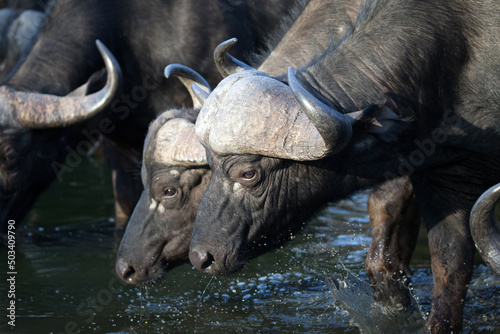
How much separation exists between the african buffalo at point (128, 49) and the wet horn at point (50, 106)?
0.27m

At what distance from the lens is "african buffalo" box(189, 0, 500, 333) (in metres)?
3.77

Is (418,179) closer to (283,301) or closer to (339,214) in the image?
(283,301)

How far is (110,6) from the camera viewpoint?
666 centimetres

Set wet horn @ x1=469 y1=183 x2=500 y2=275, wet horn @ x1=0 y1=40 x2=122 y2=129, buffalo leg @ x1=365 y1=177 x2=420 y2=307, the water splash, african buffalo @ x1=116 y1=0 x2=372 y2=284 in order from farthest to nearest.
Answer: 1. wet horn @ x1=0 y1=40 x2=122 y2=129
2. buffalo leg @ x1=365 y1=177 x2=420 y2=307
3. african buffalo @ x1=116 y1=0 x2=372 y2=284
4. the water splash
5. wet horn @ x1=469 y1=183 x2=500 y2=275

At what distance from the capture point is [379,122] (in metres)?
3.80

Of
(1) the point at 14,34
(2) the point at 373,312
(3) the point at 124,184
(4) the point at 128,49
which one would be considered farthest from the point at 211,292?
(1) the point at 14,34

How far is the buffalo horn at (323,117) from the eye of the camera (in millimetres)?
3494

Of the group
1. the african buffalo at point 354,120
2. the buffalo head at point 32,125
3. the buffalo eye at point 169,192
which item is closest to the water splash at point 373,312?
the african buffalo at point 354,120

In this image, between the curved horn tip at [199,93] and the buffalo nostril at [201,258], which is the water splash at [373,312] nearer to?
the buffalo nostril at [201,258]

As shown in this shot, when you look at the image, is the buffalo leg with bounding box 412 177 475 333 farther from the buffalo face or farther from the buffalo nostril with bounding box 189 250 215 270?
the buffalo face

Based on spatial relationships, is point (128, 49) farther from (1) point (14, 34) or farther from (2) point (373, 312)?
(2) point (373, 312)

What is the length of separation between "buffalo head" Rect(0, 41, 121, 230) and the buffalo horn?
8.60 ft

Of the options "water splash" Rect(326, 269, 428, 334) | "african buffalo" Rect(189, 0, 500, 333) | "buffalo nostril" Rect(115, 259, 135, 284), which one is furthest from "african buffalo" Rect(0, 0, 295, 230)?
"african buffalo" Rect(189, 0, 500, 333)

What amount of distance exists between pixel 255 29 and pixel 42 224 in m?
2.89
